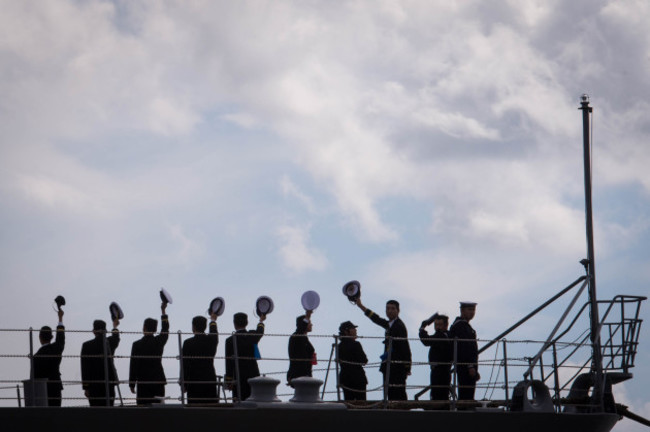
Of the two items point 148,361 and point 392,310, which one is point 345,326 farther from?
point 148,361

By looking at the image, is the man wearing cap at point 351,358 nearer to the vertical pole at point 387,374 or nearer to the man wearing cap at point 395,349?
the man wearing cap at point 395,349

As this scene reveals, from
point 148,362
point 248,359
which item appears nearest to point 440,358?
point 248,359

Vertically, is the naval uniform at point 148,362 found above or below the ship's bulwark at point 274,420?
above

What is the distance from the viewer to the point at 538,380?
16.3 meters

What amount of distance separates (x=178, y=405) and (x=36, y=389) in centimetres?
195

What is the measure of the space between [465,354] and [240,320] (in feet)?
11.0

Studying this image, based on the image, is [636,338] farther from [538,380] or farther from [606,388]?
[538,380]

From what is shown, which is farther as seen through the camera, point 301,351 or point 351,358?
point 301,351

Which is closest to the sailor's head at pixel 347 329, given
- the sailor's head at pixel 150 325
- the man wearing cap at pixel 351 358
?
the man wearing cap at pixel 351 358

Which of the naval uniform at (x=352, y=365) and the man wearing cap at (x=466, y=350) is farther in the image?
the man wearing cap at (x=466, y=350)

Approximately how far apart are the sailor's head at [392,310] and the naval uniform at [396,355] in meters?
0.06

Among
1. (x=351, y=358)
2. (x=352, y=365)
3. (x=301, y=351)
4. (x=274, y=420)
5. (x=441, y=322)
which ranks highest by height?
(x=441, y=322)

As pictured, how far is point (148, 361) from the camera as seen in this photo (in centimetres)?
1522

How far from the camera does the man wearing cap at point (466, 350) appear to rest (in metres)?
16.0
